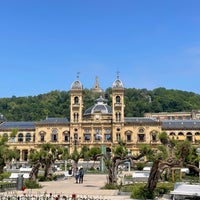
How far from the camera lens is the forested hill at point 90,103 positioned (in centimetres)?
13775

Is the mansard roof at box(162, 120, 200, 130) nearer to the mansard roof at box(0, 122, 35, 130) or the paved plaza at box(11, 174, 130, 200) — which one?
the mansard roof at box(0, 122, 35, 130)

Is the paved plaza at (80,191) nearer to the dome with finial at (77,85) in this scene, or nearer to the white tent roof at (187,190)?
the white tent roof at (187,190)

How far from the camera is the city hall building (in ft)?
295

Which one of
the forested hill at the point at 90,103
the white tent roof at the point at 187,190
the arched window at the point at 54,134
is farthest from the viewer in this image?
the forested hill at the point at 90,103

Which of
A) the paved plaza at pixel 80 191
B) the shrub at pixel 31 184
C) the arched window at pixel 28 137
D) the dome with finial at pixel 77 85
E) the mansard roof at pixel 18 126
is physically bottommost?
the paved plaza at pixel 80 191

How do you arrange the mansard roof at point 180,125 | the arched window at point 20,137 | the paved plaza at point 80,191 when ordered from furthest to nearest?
the arched window at point 20,137 < the mansard roof at point 180,125 < the paved plaza at point 80,191

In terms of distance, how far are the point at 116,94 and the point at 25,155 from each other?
2582 cm

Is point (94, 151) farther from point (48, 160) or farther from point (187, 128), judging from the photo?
point (187, 128)

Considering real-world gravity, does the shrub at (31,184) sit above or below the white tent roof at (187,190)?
below

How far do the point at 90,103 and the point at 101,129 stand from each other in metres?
50.0

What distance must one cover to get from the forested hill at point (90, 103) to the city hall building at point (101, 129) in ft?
127

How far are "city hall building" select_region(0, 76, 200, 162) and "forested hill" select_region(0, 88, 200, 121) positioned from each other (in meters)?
38.7

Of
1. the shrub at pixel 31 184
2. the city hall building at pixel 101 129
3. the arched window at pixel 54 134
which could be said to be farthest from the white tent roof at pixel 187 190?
the arched window at pixel 54 134

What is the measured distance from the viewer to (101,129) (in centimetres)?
9094
